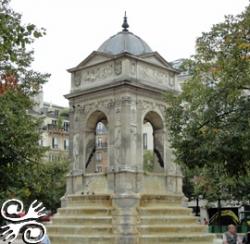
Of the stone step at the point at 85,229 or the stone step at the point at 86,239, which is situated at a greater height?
the stone step at the point at 85,229

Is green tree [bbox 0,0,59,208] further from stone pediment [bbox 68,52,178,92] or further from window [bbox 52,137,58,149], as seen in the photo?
window [bbox 52,137,58,149]

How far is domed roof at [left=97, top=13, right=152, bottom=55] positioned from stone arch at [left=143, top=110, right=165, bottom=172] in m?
A: 2.54

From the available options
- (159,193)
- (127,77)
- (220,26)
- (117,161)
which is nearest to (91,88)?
(127,77)

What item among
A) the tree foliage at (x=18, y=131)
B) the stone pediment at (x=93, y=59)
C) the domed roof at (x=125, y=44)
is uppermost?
the domed roof at (x=125, y=44)

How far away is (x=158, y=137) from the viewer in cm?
2188

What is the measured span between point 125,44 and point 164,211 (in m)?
6.46

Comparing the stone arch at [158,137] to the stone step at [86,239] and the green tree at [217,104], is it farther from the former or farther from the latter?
the stone step at [86,239]

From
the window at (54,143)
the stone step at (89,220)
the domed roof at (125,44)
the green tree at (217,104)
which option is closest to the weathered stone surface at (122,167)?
the stone step at (89,220)

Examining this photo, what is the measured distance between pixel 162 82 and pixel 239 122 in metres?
6.15

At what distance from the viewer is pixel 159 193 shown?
67.6 feet

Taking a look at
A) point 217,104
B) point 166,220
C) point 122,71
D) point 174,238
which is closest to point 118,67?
point 122,71

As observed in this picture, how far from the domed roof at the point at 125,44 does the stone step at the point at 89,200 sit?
5462 millimetres

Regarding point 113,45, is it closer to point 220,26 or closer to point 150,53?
point 150,53

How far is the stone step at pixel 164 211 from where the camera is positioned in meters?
19.5
